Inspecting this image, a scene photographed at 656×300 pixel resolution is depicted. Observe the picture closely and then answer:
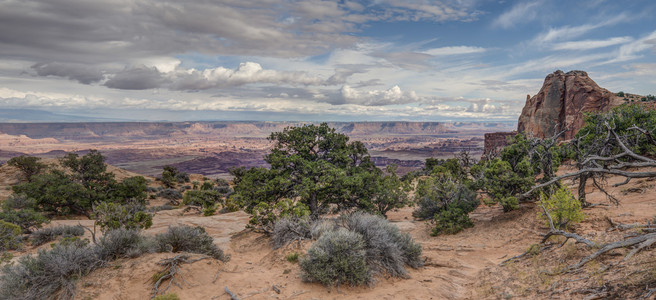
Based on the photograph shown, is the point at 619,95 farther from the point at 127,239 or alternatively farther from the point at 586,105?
the point at 127,239

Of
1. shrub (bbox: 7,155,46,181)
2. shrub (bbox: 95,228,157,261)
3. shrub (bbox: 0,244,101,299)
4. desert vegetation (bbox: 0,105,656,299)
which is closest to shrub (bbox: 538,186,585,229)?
desert vegetation (bbox: 0,105,656,299)

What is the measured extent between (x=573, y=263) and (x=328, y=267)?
20.1 ft

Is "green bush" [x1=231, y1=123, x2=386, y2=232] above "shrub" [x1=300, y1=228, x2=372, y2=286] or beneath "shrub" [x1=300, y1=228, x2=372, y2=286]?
above

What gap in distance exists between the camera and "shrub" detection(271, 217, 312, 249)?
445 inches

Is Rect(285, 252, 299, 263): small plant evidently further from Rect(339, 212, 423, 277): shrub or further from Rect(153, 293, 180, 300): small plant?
Rect(153, 293, 180, 300): small plant

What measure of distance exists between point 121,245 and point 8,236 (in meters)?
8.89

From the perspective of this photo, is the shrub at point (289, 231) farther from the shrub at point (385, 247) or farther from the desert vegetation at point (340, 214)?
the shrub at point (385, 247)

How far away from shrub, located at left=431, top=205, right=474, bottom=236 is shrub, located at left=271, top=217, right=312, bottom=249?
7419 mm

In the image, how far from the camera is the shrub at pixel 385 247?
29.6ft

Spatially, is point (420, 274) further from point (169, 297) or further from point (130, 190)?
point (130, 190)

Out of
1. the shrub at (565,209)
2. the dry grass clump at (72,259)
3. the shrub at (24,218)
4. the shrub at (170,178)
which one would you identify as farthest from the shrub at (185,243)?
the shrub at (170,178)

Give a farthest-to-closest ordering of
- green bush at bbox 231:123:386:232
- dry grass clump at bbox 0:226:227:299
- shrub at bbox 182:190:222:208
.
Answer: shrub at bbox 182:190:222:208 < green bush at bbox 231:123:386:232 < dry grass clump at bbox 0:226:227:299

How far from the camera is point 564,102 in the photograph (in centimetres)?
5641

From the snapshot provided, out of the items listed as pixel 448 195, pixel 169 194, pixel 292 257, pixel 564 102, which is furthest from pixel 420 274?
pixel 564 102
